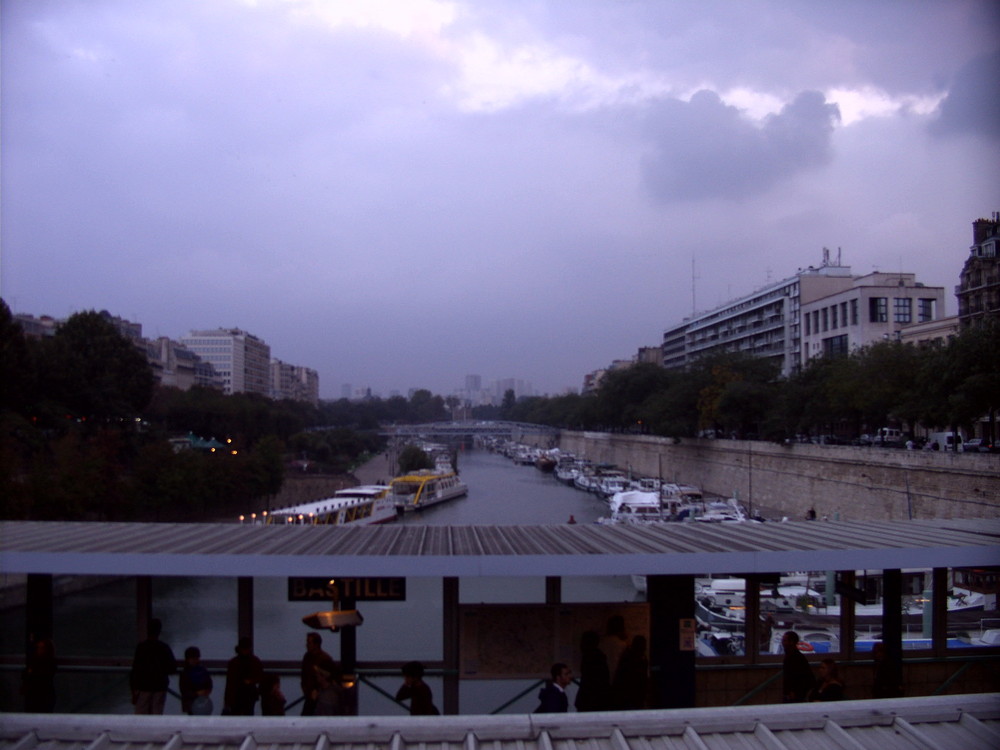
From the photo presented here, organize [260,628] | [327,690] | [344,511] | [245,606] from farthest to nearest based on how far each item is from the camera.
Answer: [344,511], [260,628], [245,606], [327,690]

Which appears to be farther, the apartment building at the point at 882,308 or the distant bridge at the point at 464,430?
the distant bridge at the point at 464,430

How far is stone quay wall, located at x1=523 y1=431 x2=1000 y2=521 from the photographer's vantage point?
15742mm

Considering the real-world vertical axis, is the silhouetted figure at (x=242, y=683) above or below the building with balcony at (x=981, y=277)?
below

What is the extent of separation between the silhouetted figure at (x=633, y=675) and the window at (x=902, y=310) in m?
31.8

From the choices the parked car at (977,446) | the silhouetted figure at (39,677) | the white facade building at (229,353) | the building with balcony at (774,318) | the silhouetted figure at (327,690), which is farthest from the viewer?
the white facade building at (229,353)

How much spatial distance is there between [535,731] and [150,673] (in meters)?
2.05

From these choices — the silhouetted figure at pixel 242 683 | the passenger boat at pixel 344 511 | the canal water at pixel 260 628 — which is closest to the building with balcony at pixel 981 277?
the canal water at pixel 260 628

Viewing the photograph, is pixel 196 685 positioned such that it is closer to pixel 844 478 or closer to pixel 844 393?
pixel 844 478

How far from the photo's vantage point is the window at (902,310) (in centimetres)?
3186

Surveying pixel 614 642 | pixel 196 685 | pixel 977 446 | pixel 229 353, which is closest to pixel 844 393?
pixel 977 446

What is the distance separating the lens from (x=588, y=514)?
29.4m

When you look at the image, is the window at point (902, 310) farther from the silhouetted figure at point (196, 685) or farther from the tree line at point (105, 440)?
the silhouetted figure at point (196, 685)

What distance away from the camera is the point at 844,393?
2291 centimetres

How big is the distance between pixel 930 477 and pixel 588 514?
14.1 meters
